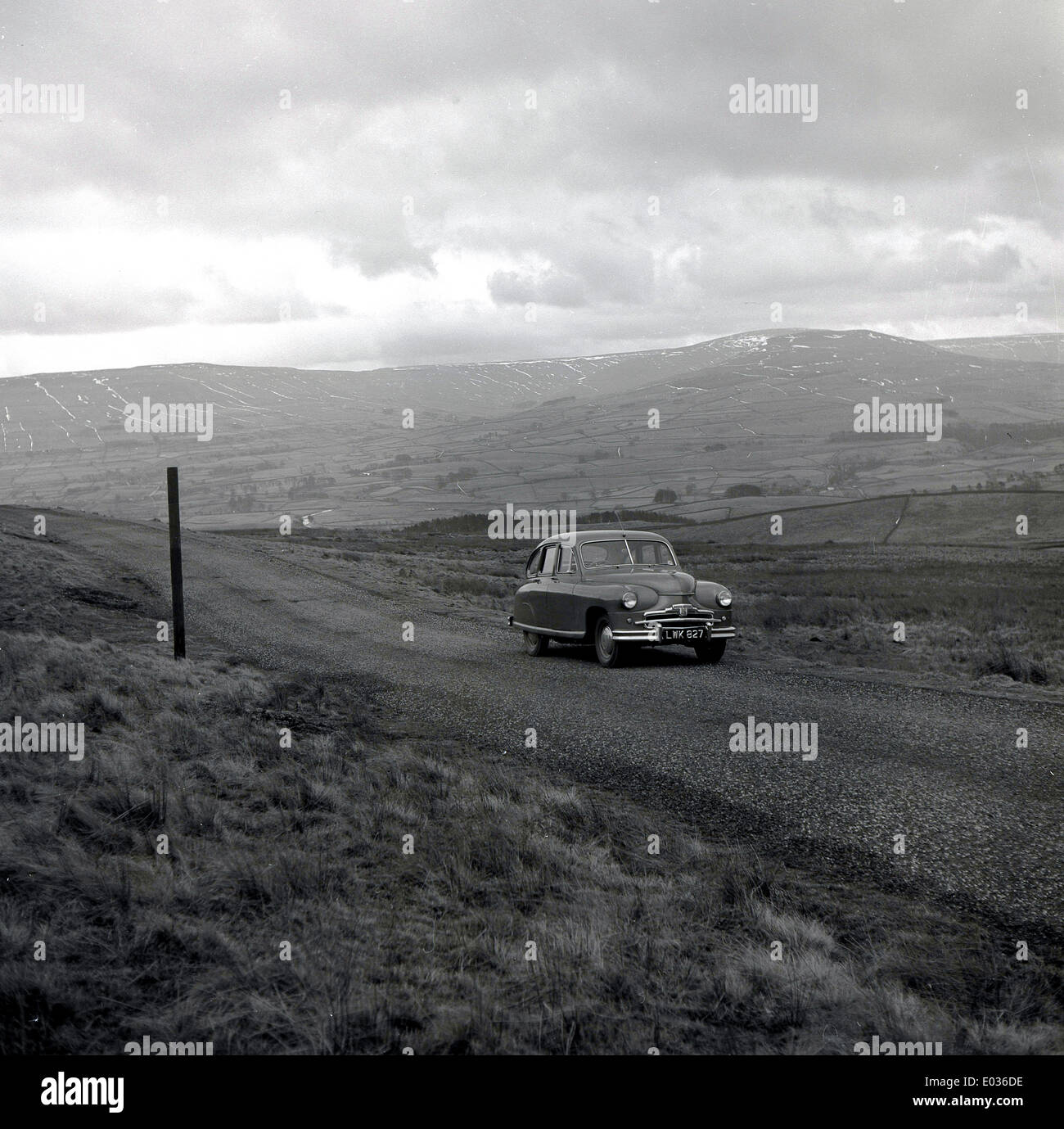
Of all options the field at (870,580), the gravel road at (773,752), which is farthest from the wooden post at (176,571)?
the field at (870,580)

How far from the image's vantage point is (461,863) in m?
5.75

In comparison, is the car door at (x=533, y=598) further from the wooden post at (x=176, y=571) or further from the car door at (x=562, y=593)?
the wooden post at (x=176, y=571)

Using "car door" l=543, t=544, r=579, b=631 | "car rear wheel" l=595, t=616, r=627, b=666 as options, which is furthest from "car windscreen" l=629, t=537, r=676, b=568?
"car rear wheel" l=595, t=616, r=627, b=666

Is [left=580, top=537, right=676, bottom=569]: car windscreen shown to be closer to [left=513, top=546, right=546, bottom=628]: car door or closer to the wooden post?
[left=513, top=546, right=546, bottom=628]: car door

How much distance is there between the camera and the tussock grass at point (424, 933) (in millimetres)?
3826

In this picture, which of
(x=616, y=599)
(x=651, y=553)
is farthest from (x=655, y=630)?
(x=651, y=553)

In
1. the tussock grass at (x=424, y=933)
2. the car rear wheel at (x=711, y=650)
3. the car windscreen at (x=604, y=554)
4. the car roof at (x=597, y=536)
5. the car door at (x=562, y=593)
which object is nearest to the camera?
the tussock grass at (x=424, y=933)

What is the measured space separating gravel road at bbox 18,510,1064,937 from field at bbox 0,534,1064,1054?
1.66 feet

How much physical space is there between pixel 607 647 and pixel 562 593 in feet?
4.12

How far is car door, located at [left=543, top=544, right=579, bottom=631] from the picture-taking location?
1428 cm

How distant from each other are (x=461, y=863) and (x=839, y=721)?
5.27 m

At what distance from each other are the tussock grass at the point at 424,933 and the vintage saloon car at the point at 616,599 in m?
5.97

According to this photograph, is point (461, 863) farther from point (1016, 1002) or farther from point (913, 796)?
point (913, 796)
